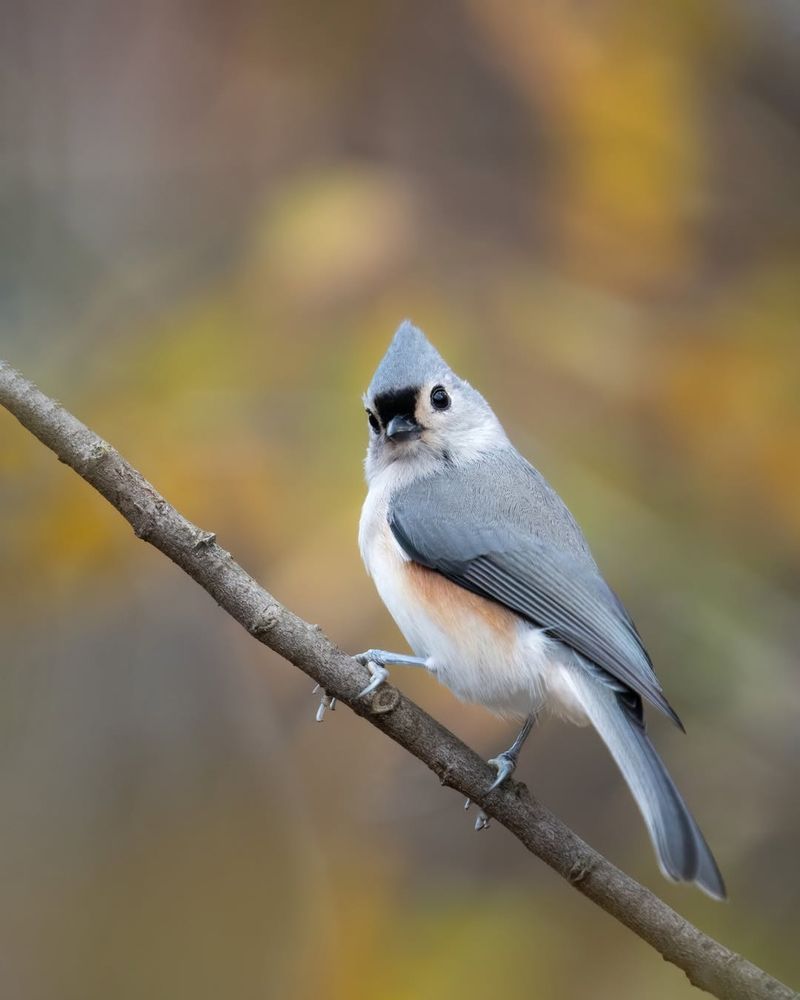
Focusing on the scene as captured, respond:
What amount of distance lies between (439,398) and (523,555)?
0.64 metres

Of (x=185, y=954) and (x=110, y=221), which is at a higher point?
(x=110, y=221)

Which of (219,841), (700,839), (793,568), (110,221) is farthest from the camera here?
(110,221)

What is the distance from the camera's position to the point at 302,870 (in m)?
3.03

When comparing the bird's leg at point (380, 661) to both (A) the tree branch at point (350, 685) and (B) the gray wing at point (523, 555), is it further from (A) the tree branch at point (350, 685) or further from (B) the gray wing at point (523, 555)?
(B) the gray wing at point (523, 555)

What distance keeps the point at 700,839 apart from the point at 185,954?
1543 millimetres

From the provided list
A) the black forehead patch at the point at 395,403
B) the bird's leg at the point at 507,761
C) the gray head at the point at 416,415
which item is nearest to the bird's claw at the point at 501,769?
the bird's leg at the point at 507,761

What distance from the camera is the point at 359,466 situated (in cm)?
309

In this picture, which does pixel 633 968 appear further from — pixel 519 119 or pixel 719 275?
pixel 519 119

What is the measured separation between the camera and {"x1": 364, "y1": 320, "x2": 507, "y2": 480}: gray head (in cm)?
304

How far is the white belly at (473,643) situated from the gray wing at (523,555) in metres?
0.03

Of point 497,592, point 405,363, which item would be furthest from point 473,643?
point 405,363

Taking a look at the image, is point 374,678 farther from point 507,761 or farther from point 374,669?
point 507,761

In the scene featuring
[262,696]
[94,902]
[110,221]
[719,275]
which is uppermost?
[719,275]

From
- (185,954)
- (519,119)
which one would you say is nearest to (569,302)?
(519,119)
